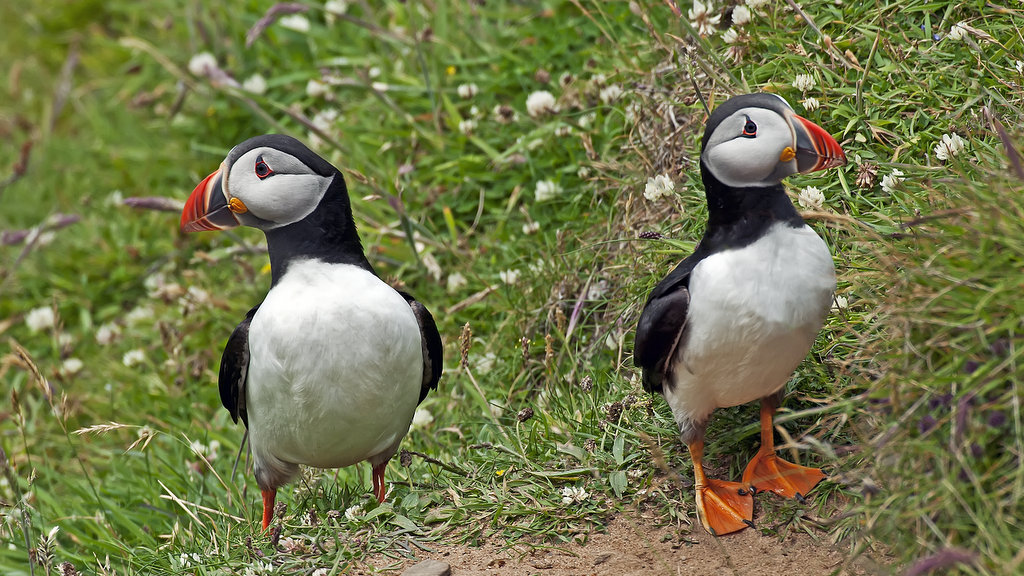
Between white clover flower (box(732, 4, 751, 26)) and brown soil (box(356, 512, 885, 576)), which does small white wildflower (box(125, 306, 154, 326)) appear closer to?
brown soil (box(356, 512, 885, 576))

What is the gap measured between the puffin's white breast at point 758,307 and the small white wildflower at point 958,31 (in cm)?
142

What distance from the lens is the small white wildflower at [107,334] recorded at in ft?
20.1

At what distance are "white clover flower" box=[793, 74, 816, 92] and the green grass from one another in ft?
0.46

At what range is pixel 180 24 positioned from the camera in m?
7.58

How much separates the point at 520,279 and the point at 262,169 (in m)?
1.75

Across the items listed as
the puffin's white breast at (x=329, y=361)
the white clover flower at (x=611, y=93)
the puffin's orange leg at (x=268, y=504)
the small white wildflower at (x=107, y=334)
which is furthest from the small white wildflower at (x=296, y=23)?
the puffin's orange leg at (x=268, y=504)

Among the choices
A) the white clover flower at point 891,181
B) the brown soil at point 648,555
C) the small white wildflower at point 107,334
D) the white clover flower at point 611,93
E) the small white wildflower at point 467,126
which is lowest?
the small white wildflower at point 107,334

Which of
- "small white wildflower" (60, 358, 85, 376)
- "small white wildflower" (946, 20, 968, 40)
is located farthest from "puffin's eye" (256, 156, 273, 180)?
"small white wildflower" (60, 358, 85, 376)

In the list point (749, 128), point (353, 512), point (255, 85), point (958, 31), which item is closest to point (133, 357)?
point (255, 85)

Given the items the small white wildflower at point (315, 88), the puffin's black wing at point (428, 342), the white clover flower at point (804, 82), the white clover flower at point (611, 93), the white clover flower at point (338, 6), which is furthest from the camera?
the white clover flower at point (338, 6)

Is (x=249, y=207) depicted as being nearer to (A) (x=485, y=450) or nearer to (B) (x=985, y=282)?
(A) (x=485, y=450)

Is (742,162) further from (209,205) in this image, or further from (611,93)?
(611,93)

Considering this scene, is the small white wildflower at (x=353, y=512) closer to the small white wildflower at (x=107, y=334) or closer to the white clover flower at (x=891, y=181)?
the white clover flower at (x=891, y=181)

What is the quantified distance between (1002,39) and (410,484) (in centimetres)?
309
